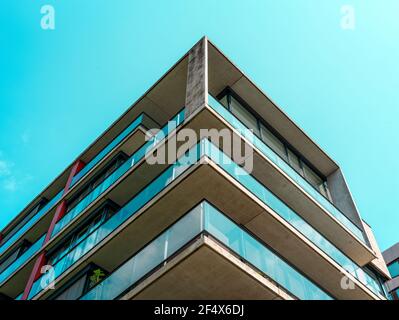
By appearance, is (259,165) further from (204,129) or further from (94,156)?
(94,156)

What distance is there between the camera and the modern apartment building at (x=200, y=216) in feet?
33.4

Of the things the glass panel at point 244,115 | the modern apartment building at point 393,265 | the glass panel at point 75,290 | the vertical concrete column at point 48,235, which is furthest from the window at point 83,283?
the modern apartment building at point 393,265

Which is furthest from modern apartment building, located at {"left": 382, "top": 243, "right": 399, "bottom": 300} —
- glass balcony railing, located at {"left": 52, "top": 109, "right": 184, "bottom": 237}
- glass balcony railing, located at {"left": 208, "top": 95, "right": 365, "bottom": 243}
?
glass balcony railing, located at {"left": 52, "top": 109, "right": 184, "bottom": 237}

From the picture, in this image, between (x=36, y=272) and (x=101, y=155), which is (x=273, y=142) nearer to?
(x=101, y=155)

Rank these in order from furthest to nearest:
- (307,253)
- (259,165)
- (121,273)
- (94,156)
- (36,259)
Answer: (94,156) < (36,259) < (259,165) < (307,253) < (121,273)

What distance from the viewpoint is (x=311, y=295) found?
461 inches

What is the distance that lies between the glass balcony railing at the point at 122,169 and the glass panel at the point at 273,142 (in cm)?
514

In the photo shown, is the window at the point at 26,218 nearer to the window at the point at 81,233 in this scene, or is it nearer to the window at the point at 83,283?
the window at the point at 81,233

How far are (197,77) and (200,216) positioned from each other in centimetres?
741

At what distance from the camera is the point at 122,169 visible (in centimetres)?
1731

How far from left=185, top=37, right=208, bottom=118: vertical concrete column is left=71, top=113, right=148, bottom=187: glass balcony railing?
13.3 feet

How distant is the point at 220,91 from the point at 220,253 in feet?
35.0
